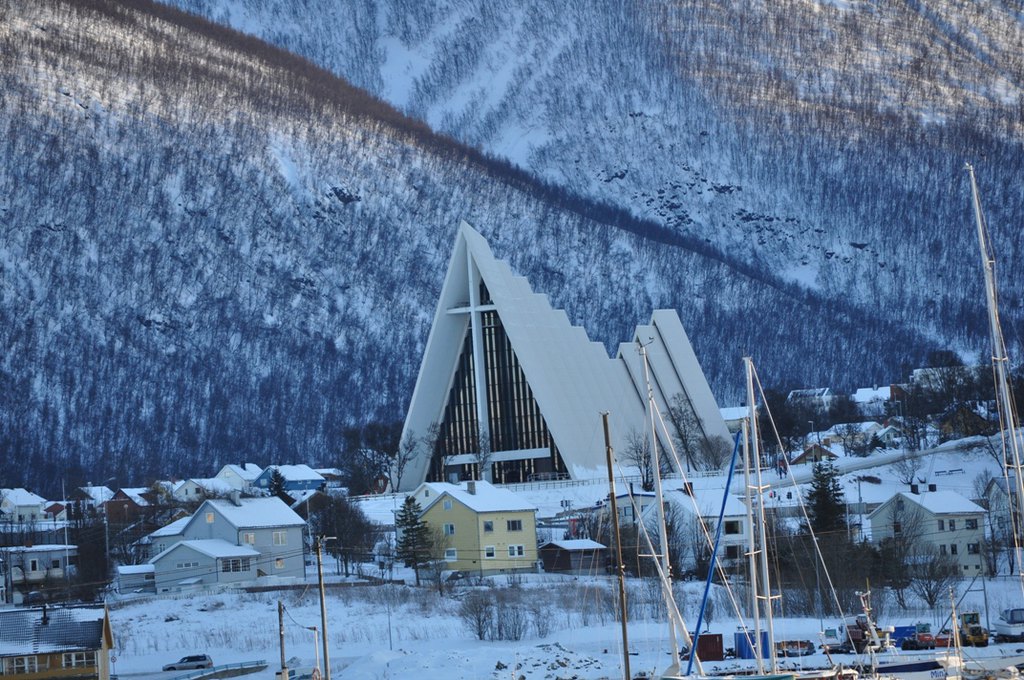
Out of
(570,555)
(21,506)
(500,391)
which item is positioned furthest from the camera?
(21,506)

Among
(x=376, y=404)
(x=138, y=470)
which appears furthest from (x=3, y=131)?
(x=138, y=470)

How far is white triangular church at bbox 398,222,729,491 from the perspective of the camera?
76000mm

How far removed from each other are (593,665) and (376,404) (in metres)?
117

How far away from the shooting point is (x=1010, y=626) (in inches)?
1527

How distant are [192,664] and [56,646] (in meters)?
3.05

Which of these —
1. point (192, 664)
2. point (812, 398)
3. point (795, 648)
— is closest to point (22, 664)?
point (192, 664)

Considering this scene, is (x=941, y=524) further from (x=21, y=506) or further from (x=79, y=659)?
(x=21, y=506)

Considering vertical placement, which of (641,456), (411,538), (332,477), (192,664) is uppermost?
(332,477)

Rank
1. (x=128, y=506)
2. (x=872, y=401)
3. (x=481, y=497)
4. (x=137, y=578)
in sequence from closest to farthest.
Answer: (x=137, y=578) → (x=481, y=497) → (x=128, y=506) → (x=872, y=401)

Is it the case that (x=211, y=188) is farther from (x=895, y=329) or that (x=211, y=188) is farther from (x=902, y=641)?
(x=902, y=641)

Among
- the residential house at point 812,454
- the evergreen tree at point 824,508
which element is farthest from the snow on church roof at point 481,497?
the residential house at point 812,454

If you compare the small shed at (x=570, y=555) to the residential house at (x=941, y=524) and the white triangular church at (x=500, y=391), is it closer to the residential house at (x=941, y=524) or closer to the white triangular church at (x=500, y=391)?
the residential house at (x=941, y=524)

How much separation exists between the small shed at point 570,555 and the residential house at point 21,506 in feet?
109

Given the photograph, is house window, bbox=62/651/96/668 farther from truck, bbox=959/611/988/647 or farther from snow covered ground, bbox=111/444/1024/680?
truck, bbox=959/611/988/647
